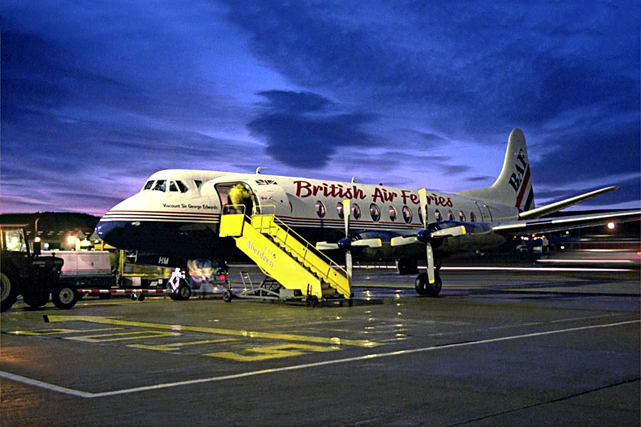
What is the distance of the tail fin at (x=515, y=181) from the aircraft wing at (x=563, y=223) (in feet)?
39.4

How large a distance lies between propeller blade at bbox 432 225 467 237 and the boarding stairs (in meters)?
4.39

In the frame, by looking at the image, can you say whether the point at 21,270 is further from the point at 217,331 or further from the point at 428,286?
the point at 428,286

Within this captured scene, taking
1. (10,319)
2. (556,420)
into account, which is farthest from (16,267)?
(556,420)

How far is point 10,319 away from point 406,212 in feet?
61.2

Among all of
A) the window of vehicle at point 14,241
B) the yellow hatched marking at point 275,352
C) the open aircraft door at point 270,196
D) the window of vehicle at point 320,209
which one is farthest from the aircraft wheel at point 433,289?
the window of vehicle at point 14,241

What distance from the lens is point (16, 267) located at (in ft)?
65.6

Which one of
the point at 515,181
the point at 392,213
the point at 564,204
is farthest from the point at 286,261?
the point at 515,181

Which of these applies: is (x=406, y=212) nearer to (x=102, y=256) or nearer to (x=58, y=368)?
(x=102, y=256)

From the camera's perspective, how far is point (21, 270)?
66.1 ft

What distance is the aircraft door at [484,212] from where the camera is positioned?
35125 millimetres

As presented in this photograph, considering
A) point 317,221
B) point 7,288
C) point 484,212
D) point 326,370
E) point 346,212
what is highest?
point 484,212

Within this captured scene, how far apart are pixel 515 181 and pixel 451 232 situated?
16948 mm

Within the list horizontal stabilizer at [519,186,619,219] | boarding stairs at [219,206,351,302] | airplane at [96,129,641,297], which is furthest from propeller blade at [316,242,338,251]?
horizontal stabilizer at [519,186,619,219]

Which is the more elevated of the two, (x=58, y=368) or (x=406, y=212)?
(x=406, y=212)
